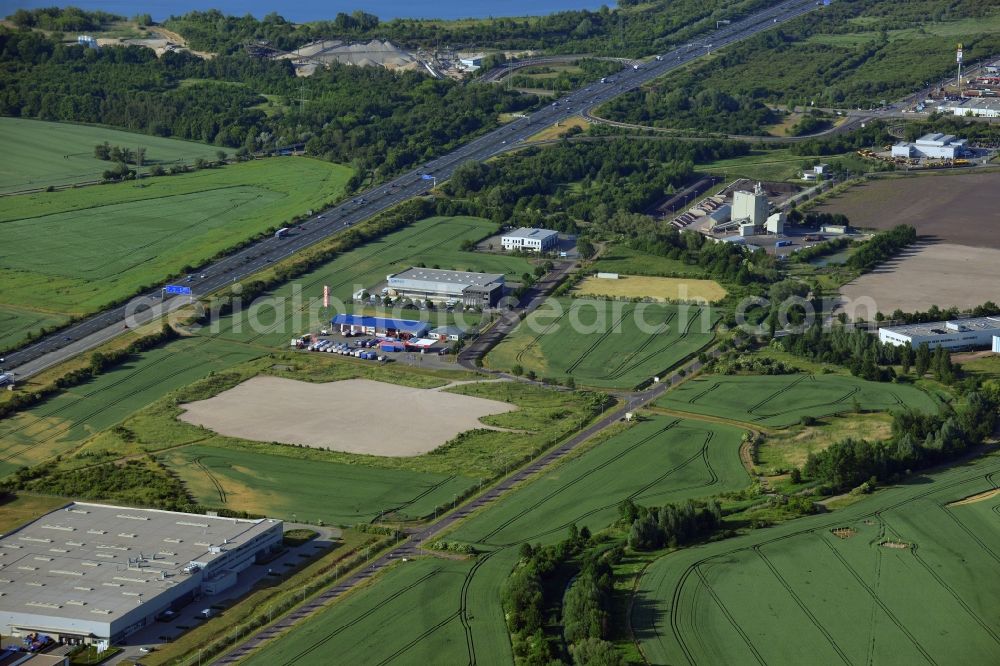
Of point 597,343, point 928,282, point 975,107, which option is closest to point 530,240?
point 597,343

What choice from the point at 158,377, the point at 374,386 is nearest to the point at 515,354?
the point at 374,386

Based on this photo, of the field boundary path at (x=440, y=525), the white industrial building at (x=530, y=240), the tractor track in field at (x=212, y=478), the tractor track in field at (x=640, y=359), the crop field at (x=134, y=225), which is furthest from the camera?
the white industrial building at (x=530, y=240)

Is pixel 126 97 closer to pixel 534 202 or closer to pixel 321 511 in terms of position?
pixel 534 202

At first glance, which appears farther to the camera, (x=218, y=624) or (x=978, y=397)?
(x=978, y=397)

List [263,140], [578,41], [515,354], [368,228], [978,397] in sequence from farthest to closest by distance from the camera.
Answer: [578,41]
[263,140]
[368,228]
[515,354]
[978,397]

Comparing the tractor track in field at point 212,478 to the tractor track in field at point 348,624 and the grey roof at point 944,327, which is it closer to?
the tractor track in field at point 348,624

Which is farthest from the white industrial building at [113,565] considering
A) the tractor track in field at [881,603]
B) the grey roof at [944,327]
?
the grey roof at [944,327]

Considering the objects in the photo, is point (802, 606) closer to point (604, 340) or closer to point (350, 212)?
point (604, 340)
